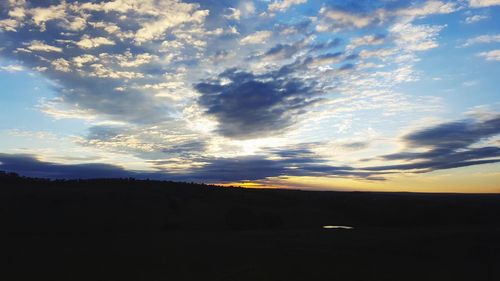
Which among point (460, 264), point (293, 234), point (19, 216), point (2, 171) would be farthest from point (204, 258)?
point (2, 171)

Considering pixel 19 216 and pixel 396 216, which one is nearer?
pixel 19 216

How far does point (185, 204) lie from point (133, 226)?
39.0ft

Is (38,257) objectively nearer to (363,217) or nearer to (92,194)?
(92,194)

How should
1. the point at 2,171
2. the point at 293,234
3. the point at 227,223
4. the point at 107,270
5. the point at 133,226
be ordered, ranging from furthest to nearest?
1. the point at 2,171
2. the point at 227,223
3. the point at 133,226
4. the point at 293,234
5. the point at 107,270

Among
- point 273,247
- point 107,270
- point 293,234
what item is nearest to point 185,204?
point 293,234

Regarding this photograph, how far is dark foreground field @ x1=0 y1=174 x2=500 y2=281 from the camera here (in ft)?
50.5

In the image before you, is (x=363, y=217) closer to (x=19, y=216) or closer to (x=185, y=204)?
(x=185, y=204)

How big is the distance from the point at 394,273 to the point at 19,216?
92.2 feet

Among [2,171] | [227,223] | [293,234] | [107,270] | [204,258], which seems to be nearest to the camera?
[107,270]

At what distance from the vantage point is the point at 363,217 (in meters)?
41.8

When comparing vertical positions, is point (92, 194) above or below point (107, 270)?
above

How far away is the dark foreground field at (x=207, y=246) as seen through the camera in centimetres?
1540

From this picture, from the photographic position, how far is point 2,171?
67188mm

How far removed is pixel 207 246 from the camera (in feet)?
67.6
